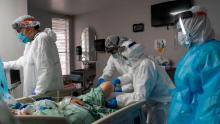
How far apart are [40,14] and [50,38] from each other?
3245 millimetres

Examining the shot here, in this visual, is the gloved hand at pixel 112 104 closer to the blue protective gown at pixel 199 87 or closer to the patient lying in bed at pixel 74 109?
the patient lying in bed at pixel 74 109

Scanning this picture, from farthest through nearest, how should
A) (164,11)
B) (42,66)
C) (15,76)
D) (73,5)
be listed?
(73,5), (164,11), (15,76), (42,66)

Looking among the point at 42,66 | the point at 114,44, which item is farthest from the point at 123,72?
the point at 42,66

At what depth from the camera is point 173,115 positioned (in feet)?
4.73

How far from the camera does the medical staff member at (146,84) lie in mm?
1905

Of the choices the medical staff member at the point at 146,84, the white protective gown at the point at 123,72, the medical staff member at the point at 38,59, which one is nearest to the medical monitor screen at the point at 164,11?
the white protective gown at the point at 123,72

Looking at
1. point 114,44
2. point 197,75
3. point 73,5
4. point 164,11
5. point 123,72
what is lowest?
point 123,72

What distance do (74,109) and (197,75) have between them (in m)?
0.79

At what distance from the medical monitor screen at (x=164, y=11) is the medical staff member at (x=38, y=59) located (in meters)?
2.54

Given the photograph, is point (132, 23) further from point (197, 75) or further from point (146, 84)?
point (197, 75)

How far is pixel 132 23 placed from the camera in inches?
188

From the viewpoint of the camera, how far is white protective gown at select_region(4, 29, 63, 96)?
2021 mm

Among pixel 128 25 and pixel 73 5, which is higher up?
pixel 73 5

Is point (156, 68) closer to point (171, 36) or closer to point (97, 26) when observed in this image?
point (171, 36)
